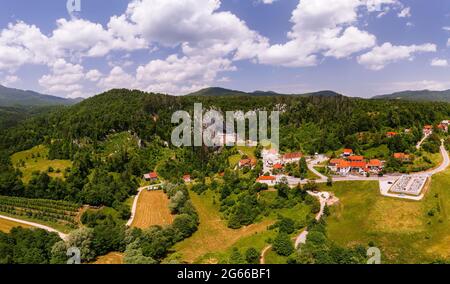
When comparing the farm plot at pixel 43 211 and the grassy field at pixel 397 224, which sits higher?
the grassy field at pixel 397 224

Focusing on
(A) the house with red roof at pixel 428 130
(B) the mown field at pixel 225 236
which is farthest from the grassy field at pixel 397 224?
(A) the house with red roof at pixel 428 130

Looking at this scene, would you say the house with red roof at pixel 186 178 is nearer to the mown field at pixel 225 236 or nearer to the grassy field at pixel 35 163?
the mown field at pixel 225 236

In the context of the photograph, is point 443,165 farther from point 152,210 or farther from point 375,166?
point 152,210

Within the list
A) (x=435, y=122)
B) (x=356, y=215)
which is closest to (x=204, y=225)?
(x=356, y=215)

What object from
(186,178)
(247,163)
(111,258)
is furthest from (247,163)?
(111,258)

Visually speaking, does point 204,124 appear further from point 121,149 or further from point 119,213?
point 119,213

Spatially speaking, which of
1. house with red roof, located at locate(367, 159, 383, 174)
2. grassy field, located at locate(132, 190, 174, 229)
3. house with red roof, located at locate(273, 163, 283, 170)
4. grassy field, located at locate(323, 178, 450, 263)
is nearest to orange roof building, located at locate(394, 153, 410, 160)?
house with red roof, located at locate(367, 159, 383, 174)

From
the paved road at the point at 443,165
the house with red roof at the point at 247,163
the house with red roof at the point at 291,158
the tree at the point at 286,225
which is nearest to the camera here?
the tree at the point at 286,225
